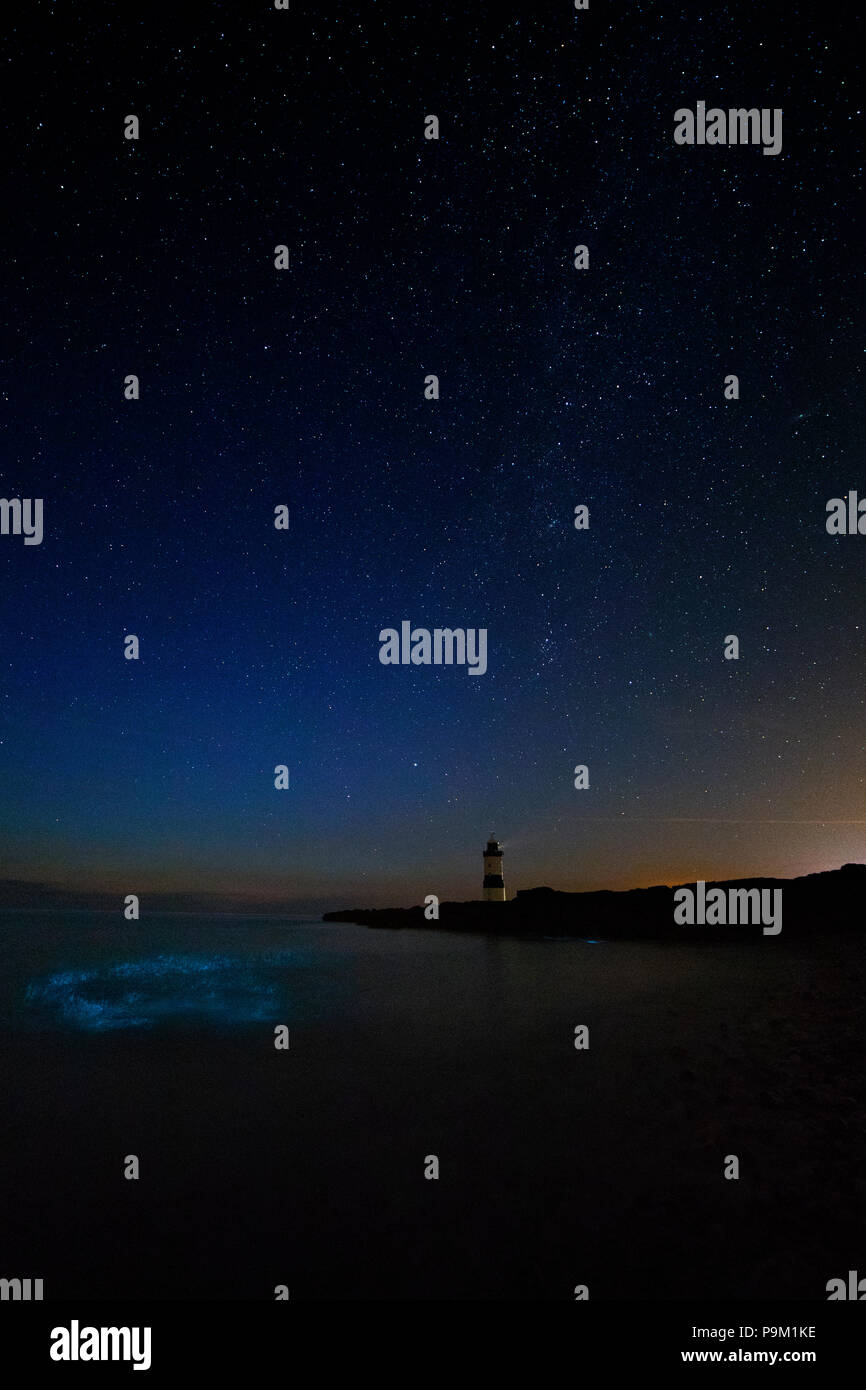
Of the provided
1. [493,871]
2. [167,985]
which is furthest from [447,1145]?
[493,871]

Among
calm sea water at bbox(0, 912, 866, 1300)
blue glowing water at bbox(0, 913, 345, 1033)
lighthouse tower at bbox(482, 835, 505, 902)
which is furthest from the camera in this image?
lighthouse tower at bbox(482, 835, 505, 902)

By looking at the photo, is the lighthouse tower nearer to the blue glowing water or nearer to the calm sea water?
the blue glowing water

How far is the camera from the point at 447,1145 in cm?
970

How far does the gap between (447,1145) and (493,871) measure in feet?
98.6

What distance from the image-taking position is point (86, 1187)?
8.80m

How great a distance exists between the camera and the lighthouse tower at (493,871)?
39219mm

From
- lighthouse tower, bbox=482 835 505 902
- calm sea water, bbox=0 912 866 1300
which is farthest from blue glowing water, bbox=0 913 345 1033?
lighthouse tower, bbox=482 835 505 902

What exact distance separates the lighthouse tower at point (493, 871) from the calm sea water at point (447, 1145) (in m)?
18.3

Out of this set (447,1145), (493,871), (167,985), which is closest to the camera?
(447,1145)

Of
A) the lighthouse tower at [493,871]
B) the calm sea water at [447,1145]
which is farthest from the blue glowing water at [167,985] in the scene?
the lighthouse tower at [493,871]

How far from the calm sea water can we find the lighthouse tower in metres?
18.3

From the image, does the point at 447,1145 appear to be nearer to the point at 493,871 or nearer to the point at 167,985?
the point at 167,985

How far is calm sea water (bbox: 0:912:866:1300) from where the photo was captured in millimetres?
6707
